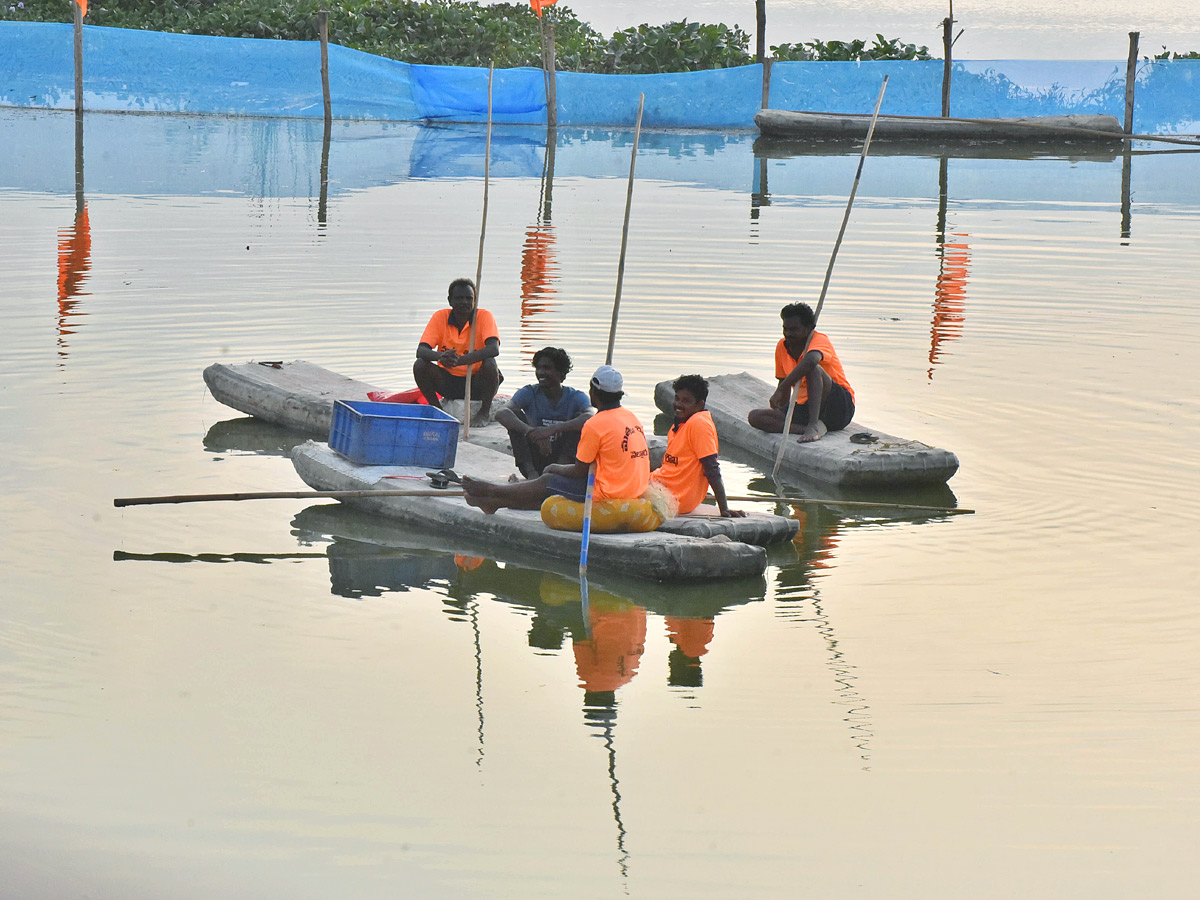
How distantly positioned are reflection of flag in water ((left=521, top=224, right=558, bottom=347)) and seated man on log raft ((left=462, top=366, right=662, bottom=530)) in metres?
4.61

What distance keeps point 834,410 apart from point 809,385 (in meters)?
0.25

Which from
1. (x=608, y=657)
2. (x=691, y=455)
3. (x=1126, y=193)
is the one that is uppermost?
(x=1126, y=193)

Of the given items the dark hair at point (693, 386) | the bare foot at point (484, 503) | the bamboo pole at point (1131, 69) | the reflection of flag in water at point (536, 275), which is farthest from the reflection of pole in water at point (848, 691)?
the bamboo pole at point (1131, 69)

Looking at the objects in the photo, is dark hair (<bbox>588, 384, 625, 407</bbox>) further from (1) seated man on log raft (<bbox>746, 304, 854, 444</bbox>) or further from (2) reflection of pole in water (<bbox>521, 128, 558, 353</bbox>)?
(2) reflection of pole in water (<bbox>521, 128, 558, 353</bbox>)

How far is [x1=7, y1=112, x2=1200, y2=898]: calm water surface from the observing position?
4285mm

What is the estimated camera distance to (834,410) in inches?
339

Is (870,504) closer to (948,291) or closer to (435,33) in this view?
(948,291)

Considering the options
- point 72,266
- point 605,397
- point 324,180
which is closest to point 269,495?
point 605,397

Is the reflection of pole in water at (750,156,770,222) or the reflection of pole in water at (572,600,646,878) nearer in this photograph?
the reflection of pole in water at (572,600,646,878)

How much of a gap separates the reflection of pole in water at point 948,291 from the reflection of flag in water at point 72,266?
22.1ft

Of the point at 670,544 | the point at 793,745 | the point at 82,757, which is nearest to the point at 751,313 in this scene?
the point at 670,544

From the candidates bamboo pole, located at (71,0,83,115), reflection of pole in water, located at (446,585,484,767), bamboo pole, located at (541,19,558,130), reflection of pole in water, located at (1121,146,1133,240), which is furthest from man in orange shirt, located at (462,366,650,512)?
bamboo pole, located at (541,19,558,130)

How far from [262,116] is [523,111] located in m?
5.42

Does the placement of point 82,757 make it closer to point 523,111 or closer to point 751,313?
point 751,313
